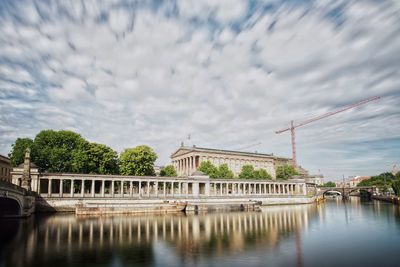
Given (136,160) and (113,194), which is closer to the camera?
(113,194)

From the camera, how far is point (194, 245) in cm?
2708

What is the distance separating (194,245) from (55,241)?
13.2 meters

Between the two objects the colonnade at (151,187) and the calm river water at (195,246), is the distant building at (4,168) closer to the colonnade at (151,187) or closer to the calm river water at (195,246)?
the colonnade at (151,187)

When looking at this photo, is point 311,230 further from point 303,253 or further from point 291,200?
point 291,200

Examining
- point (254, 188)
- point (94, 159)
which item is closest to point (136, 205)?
point (94, 159)

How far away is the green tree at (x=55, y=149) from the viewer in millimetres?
65125

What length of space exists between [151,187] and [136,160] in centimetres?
1454

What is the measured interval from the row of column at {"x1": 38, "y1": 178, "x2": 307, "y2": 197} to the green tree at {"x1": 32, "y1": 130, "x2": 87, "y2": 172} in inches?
132

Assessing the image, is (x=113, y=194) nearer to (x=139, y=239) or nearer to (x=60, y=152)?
(x=60, y=152)

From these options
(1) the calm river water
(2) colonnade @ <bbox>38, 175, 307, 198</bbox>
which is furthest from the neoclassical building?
(1) the calm river water

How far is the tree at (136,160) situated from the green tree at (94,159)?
109 inches

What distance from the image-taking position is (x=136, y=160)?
255 feet

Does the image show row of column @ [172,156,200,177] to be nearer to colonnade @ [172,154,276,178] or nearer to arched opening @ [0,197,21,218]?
colonnade @ [172,154,276,178]

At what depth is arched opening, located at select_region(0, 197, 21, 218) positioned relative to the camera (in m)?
47.8
